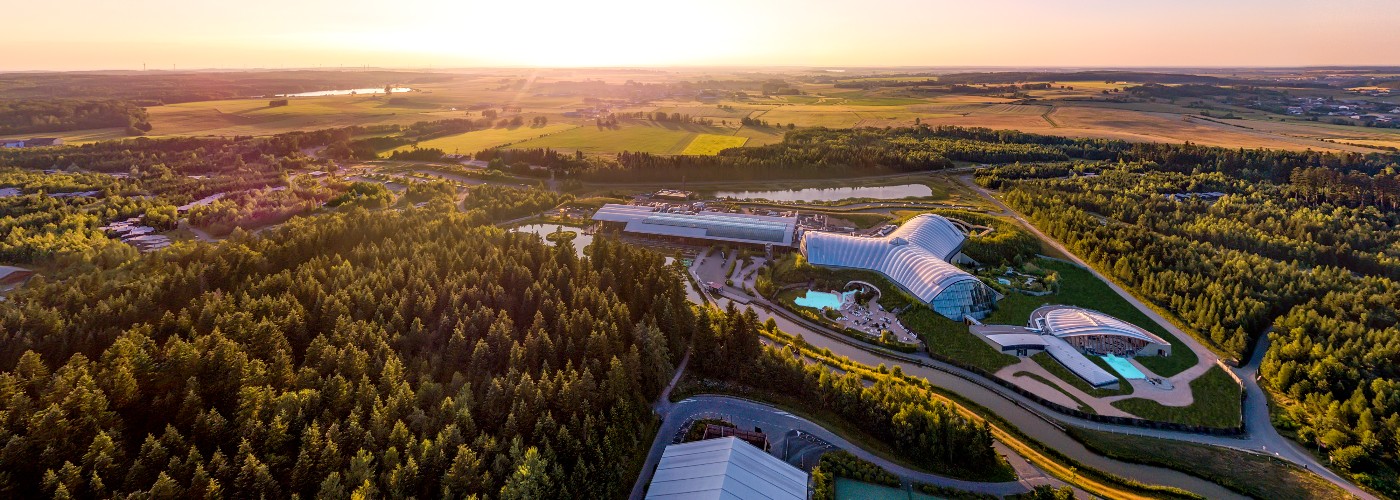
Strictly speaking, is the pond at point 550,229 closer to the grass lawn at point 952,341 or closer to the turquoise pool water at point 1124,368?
the grass lawn at point 952,341

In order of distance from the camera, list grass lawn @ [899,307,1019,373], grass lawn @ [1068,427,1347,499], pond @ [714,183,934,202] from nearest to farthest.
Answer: grass lawn @ [1068,427,1347,499] < grass lawn @ [899,307,1019,373] < pond @ [714,183,934,202]

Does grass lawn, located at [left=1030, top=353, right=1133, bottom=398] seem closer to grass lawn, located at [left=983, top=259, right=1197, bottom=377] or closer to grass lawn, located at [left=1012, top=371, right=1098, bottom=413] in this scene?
grass lawn, located at [left=1012, top=371, right=1098, bottom=413]

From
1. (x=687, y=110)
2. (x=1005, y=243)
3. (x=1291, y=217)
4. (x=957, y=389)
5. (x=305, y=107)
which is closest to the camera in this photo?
(x=957, y=389)

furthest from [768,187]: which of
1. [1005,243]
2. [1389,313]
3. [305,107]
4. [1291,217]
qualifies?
[305,107]

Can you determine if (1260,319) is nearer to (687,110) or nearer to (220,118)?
(687,110)

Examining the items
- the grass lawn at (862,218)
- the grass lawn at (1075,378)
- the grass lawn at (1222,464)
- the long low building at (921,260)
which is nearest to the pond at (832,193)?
the grass lawn at (862,218)

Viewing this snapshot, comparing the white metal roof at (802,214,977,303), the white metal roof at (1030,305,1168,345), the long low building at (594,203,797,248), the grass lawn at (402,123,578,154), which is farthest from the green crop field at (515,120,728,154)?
the white metal roof at (1030,305,1168,345)

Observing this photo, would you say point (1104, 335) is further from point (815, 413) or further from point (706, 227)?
point (706, 227)
